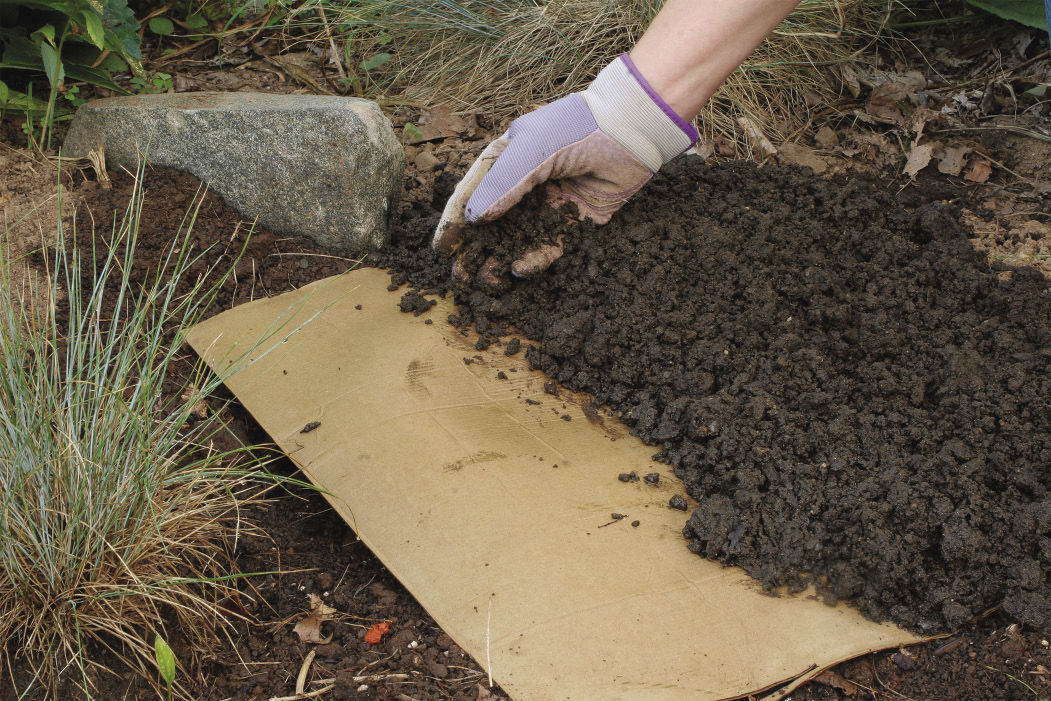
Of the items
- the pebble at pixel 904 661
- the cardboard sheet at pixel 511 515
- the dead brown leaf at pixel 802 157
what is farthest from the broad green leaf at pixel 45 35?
the pebble at pixel 904 661

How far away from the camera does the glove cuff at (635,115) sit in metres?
2.06

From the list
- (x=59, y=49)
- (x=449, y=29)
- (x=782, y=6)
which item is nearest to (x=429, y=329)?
(x=782, y=6)

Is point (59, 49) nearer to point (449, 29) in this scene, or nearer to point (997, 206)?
point (449, 29)

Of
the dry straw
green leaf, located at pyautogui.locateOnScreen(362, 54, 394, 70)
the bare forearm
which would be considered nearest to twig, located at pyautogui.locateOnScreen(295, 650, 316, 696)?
the bare forearm

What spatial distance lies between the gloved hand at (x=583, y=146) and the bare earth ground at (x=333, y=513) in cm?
56

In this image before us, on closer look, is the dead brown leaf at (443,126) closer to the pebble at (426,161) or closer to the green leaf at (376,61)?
the pebble at (426,161)

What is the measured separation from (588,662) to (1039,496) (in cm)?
97

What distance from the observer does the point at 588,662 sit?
1.49 meters

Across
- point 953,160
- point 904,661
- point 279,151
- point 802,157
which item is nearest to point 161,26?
point 279,151

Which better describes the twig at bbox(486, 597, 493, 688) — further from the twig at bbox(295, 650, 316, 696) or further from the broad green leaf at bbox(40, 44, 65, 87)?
the broad green leaf at bbox(40, 44, 65, 87)

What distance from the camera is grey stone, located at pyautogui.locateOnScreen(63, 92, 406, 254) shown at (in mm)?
2324

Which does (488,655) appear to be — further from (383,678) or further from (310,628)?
(310,628)

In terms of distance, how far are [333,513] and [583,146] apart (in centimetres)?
107

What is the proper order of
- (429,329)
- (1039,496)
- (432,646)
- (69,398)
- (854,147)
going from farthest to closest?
(854,147) < (429,329) < (1039,496) < (432,646) < (69,398)
